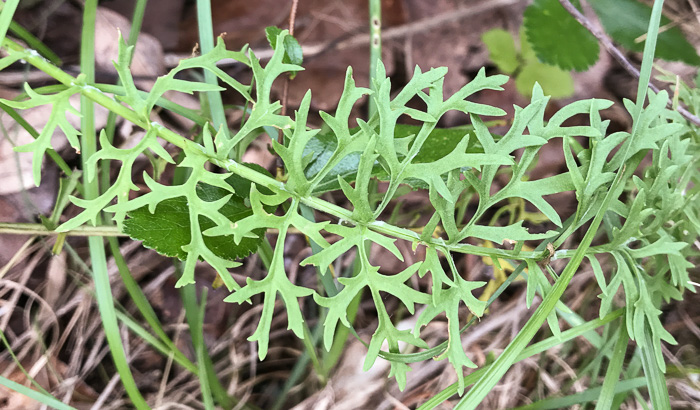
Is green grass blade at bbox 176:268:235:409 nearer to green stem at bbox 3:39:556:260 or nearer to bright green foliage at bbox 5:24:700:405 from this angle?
bright green foliage at bbox 5:24:700:405

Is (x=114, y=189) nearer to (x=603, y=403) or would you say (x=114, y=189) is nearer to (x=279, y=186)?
(x=279, y=186)

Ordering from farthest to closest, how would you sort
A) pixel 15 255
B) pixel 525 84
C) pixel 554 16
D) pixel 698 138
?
pixel 525 84 → pixel 554 16 → pixel 15 255 → pixel 698 138

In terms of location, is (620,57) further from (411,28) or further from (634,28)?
(411,28)

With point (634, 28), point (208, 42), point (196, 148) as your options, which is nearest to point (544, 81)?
point (634, 28)

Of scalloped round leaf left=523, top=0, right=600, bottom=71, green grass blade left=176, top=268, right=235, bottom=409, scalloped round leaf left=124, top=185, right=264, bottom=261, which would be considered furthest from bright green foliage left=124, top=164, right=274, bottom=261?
scalloped round leaf left=523, top=0, right=600, bottom=71

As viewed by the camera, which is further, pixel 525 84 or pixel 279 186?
pixel 525 84

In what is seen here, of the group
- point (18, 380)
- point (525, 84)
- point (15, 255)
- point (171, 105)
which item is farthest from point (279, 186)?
point (525, 84)

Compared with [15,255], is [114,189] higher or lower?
higher
